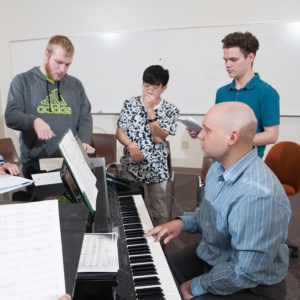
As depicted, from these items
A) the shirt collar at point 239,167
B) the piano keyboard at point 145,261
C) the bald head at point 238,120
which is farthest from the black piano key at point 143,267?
the bald head at point 238,120

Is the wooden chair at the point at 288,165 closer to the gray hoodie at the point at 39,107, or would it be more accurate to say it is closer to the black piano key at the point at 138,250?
the black piano key at the point at 138,250

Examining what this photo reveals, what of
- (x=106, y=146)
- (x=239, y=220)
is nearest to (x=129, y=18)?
(x=106, y=146)

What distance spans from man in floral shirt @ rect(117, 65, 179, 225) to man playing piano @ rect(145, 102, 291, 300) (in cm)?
77

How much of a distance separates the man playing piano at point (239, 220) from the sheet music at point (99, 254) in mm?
248

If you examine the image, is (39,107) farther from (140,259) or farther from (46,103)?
(140,259)

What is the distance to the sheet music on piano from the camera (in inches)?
37.2

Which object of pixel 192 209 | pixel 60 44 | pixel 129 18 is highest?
pixel 129 18

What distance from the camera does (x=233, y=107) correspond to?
1036 millimetres

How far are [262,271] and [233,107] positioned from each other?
63 centimetres

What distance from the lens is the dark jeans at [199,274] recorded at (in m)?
1.03

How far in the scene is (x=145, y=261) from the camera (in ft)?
3.37

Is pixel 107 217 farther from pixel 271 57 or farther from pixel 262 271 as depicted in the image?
pixel 271 57

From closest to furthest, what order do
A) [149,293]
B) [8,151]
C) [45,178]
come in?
1. [149,293]
2. [45,178]
3. [8,151]

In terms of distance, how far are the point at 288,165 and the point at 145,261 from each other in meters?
1.82
